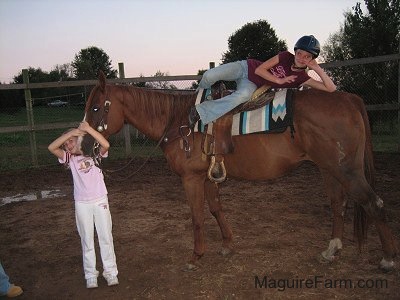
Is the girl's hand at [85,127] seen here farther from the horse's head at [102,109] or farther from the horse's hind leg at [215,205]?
the horse's hind leg at [215,205]

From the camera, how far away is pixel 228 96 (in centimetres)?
364

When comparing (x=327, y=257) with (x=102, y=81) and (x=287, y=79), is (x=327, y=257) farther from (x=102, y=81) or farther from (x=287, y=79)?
(x=102, y=81)

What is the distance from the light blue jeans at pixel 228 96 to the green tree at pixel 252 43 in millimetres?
31285

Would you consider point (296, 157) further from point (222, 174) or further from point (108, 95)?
point (108, 95)

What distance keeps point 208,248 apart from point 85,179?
1760mm

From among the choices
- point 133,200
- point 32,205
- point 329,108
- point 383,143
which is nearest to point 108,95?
point 329,108

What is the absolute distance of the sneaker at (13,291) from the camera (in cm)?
338

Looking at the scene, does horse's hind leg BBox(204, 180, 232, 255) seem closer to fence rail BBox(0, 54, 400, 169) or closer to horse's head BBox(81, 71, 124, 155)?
horse's head BBox(81, 71, 124, 155)

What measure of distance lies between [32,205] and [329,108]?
5.42 metres

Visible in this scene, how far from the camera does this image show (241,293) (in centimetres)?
323

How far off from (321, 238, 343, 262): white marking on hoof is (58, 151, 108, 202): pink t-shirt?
2.38 m

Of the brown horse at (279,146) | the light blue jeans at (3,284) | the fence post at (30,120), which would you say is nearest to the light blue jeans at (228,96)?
the brown horse at (279,146)

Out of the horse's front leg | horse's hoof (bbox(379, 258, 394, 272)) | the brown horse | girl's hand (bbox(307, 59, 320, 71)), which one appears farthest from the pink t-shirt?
horse's hoof (bbox(379, 258, 394, 272))

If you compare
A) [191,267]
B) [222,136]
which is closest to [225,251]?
[191,267]
